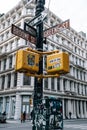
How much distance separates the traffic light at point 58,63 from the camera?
3.65 metres

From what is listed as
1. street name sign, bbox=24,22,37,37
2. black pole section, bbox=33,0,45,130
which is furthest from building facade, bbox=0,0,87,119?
black pole section, bbox=33,0,45,130

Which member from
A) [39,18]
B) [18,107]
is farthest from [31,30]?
[18,107]

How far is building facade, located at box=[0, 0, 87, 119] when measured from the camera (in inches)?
1391

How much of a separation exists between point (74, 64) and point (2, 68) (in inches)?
A: 719

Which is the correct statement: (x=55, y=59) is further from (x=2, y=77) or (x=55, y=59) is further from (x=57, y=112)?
(x=2, y=77)

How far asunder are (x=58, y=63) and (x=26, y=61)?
1.99ft

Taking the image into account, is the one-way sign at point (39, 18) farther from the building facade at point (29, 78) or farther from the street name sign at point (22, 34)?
the building facade at point (29, 78)

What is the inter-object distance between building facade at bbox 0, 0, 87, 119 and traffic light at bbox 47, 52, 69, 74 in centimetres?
2826

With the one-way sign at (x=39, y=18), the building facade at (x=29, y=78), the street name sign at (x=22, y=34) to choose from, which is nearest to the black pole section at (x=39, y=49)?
the one-way sign at (x=39, y=18)

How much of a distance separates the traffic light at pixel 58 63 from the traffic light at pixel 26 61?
0.27 meters

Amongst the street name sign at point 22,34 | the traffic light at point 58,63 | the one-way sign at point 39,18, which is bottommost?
the traffic light at point 58,63

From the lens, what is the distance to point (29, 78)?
119ft

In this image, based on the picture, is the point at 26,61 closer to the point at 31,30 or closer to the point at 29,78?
the point at 31,30

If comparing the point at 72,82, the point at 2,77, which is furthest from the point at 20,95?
the point at 72,82
